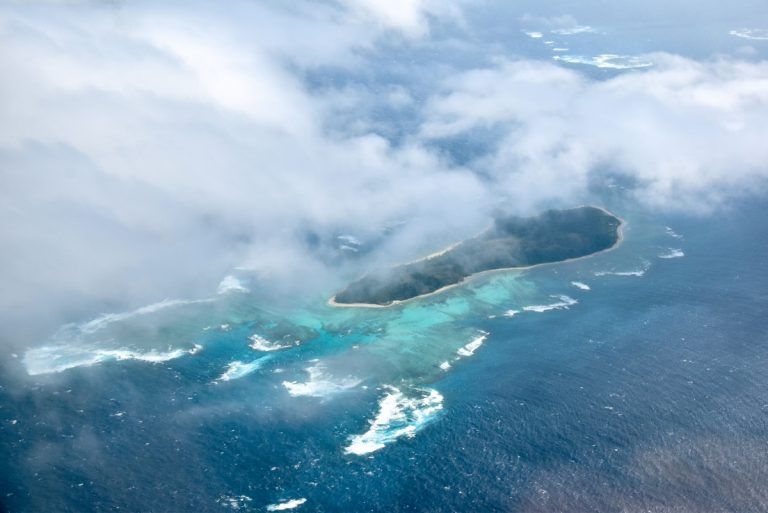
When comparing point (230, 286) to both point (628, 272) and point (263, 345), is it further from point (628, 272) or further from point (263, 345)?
point (628, 272)

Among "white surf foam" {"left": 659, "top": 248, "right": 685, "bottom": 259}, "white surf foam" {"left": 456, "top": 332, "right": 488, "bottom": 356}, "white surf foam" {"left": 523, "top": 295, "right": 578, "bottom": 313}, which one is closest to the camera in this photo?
"white surf foam" {"left": 456, "top": 332, "right": 488, "bottom": 356}

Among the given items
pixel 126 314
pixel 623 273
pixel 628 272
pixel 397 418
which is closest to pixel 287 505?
pixel 397 418

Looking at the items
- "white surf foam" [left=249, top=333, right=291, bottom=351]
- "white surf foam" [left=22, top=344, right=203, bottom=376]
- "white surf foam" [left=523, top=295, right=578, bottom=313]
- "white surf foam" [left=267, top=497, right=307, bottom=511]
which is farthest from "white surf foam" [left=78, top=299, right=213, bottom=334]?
"white surf foam" [left=523, top=295, right=578, bottom=313]

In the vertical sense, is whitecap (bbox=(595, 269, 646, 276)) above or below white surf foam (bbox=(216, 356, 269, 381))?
above

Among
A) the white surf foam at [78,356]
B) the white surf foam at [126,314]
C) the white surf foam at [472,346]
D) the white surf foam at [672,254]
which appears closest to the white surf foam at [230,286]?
the white surf foam at [126,314]

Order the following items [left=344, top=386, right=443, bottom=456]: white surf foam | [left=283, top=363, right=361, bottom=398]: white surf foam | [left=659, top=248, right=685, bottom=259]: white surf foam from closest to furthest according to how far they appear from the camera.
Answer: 1. [left=344, top=386, right=443, bottom=456]: white surf foam
2. [left=283, top=363, right=361, bottom=398]: white surf foam
3. [left=659, top=248, right=685, bottom=259]: white surf foam

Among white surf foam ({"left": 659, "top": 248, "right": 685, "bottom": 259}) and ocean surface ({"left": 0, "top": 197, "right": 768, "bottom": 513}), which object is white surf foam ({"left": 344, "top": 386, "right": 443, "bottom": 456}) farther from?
white surf foam ({"left": 659, "top": 248, "right": 685, "bottom": 259})
